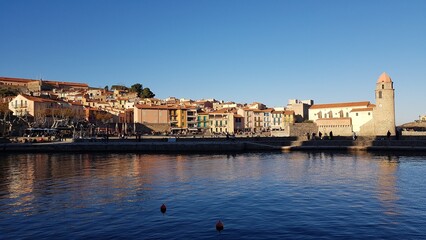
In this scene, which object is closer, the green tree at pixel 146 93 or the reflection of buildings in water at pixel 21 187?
the reflection of buildings in water at pixel 21 187

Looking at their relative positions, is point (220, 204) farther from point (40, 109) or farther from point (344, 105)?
point (344, 105)

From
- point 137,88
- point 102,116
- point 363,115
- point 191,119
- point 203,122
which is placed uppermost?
point 137,88

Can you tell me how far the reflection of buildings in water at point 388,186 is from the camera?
15.9m

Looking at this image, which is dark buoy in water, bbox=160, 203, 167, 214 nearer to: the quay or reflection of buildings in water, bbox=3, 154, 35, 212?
reflection of buildings in water, bbox=3, 154, 35, 212

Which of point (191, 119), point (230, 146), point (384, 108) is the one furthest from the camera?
point (191, 119)

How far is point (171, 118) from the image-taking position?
4161 inches

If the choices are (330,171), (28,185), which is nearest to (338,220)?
(330,171)

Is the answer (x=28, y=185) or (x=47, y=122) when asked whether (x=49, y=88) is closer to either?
(x=47, y=122)

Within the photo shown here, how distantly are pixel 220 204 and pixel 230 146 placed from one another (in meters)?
31.9

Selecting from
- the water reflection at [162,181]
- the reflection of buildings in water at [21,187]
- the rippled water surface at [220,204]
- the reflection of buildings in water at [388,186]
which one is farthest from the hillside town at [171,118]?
the rippled water surface at [220,204]

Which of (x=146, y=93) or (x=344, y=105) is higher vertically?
(x=146, y=93)

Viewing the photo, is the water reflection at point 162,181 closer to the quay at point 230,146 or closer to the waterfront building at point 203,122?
the quay at point 230,146

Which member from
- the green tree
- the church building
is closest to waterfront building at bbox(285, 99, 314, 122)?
the church building

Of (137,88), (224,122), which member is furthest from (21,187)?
(137,88)
